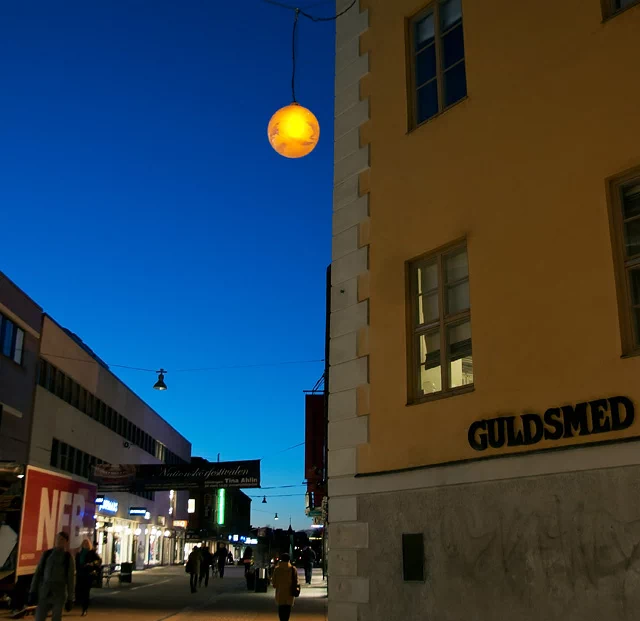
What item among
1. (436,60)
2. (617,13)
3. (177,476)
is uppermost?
(436,60)

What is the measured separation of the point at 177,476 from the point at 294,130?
33173 millimetres

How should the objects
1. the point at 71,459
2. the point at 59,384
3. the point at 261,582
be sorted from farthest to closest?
1. the point at 71,459
2. the point at 59,384
3. the point at 261,582

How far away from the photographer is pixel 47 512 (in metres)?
16.0

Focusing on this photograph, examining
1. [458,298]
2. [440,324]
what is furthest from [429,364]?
[458,298]

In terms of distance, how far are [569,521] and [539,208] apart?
279 centimetres

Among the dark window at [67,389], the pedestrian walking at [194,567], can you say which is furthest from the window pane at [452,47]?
the dark window at [67,389]

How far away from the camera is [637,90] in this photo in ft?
22.7

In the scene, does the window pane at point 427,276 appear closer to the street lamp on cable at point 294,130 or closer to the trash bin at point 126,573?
the street lamp on cable at point 294,130

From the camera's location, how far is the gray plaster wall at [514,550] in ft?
20.5

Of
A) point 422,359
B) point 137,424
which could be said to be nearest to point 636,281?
point 422,359

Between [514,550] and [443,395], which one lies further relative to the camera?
[443,395]

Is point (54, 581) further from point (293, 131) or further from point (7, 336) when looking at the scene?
point (7, 336)

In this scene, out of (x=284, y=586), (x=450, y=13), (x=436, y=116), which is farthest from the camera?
(x=284, y=586)

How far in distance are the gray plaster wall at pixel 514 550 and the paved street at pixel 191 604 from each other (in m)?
12.5
